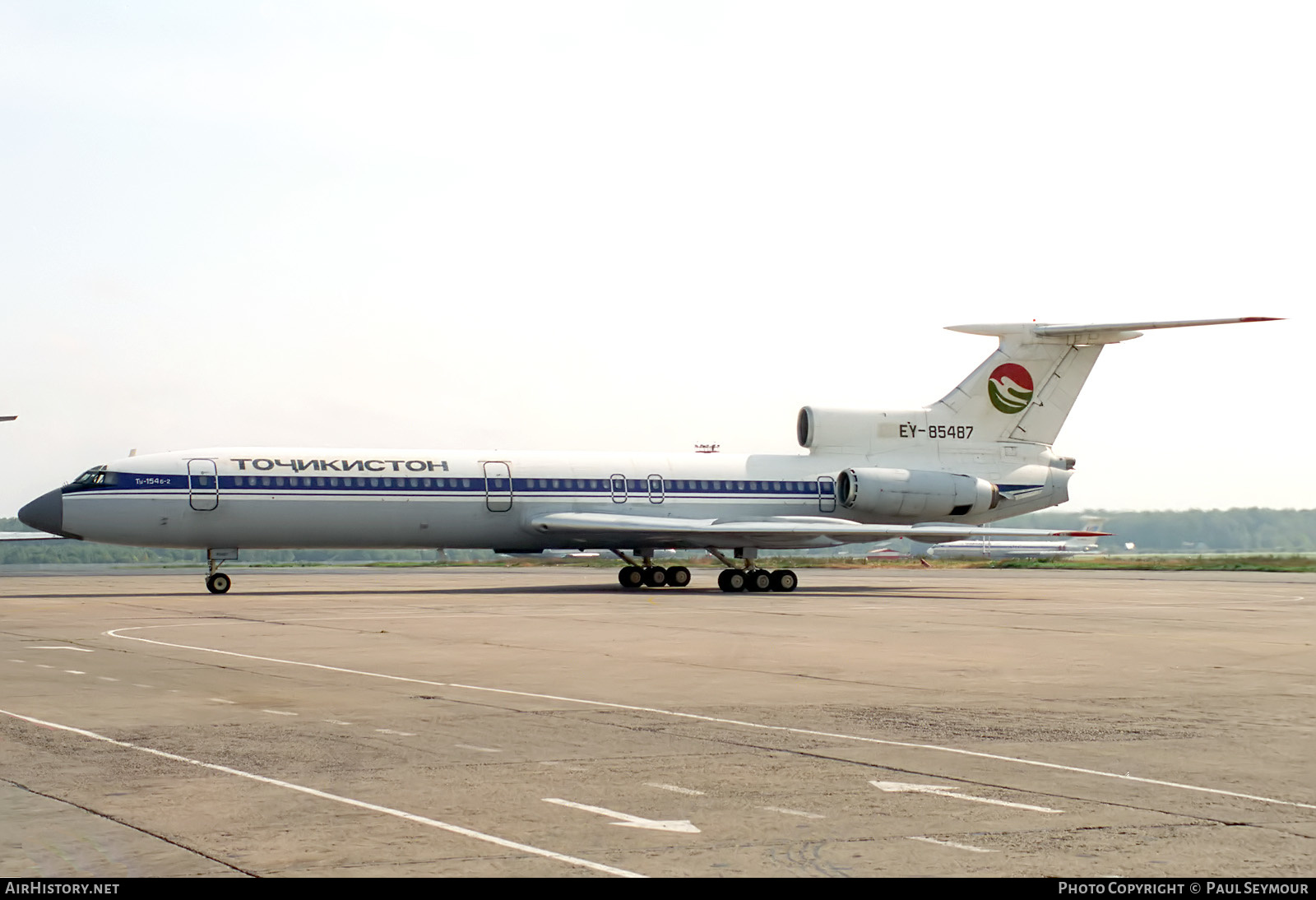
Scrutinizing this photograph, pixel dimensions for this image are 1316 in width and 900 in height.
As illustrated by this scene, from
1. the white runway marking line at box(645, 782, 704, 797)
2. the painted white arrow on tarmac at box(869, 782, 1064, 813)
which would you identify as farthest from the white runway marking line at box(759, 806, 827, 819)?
the painted white arrow on tarmac at box(869, 782, 1064, 813)

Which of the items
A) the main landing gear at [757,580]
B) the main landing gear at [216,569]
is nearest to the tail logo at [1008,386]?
the main landing gear at [757,580]

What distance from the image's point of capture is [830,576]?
2026 inches

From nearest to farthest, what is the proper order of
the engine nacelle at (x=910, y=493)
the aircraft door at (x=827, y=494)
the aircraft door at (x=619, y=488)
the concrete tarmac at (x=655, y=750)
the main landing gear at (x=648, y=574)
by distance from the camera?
the concrete tarmac at (x=655, y=750) < the aircraft door at (x=619, y=488) < the engine nacelle at (x=910, y=493) < the main landing gear at (x=648, y=574) < the aircraft door at (x=827, y=494)

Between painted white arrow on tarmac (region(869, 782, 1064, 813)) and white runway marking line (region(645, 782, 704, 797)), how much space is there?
116 centimetres

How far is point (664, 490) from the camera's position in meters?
40.7

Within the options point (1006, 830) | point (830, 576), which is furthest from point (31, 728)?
point (830, 576)

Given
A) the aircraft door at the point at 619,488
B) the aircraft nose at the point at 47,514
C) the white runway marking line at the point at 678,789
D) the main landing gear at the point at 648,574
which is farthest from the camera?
the main landing gear at the point at 648,574

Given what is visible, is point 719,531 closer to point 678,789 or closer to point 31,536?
point 31,536

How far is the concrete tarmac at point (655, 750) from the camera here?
22.4 ft

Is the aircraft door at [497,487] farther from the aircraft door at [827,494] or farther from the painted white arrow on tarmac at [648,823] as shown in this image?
the painted white arrow on tarmac at [648,823]

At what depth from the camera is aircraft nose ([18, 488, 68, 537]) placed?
35250mm

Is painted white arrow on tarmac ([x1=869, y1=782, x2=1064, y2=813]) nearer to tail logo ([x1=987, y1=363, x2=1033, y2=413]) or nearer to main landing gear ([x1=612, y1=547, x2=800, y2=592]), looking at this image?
main landing gear ([x1=612, y1=547, x2=800, y2=592])

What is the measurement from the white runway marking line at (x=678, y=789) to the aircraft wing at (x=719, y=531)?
92.9 ft
